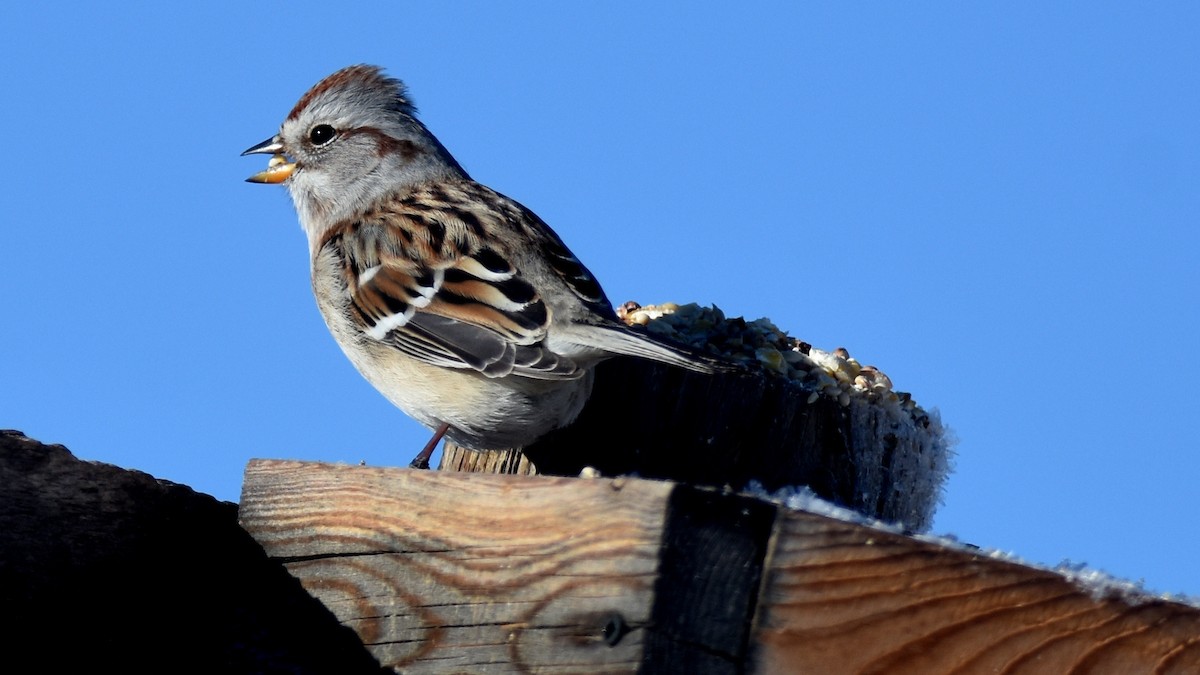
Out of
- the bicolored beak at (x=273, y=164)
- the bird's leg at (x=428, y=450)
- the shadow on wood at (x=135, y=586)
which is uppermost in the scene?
the bicolored beak at (x=273, y=164)

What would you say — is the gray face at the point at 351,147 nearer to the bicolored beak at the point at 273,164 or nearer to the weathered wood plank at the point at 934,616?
the bicolored beak at the point at 273,164

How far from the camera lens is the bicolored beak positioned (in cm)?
608

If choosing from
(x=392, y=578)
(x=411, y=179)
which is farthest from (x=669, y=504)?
(x=411, y=179)

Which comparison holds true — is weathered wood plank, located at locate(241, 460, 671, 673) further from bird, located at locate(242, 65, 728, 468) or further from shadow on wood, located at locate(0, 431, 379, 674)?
bird, located at locate(242, 65, 728, 468)

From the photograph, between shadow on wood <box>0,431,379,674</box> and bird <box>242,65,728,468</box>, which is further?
bird <box>242,65,728,468</box>

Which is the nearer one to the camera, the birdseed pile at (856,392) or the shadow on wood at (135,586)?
the shadow on wood at (135,586)

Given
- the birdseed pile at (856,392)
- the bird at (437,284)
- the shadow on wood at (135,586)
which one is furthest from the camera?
the birdseed pile at (856,392)

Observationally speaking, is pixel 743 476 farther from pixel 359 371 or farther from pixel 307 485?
pixel 307 485

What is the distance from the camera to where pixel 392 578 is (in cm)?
284

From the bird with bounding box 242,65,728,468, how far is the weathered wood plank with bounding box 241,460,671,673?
134 centimetres

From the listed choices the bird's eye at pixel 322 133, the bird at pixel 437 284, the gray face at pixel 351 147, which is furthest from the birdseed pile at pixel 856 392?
the bird's eye at pixel 322 133

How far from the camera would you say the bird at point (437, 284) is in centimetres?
457

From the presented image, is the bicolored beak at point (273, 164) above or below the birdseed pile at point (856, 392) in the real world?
above

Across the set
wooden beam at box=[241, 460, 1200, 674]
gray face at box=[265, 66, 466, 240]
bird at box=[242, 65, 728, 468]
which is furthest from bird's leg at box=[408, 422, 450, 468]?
wooden beam at box=[241, 460, 1200, 674]
